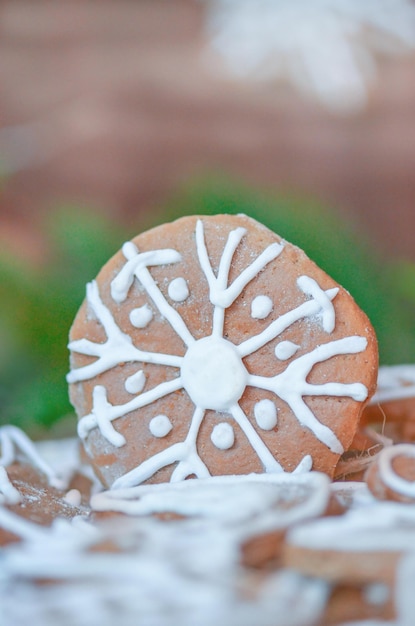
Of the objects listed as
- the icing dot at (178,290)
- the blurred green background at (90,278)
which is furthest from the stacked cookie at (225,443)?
the blurred green background at (90,278)

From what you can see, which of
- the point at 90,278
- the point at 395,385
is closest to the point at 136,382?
the point at 395,385

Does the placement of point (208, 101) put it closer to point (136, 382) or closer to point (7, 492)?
point (136, 382)

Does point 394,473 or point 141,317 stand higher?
point 141,317

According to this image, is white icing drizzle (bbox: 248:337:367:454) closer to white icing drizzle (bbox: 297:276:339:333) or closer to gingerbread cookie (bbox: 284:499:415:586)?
white icing drizzle (bbox: 297:276:339:333)

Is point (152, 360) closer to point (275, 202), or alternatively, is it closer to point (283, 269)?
point (283, 269)

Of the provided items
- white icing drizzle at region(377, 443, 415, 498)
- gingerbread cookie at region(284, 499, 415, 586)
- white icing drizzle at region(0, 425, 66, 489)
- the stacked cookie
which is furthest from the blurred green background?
gingerbread cookie at region(284, 499, 415, 586)

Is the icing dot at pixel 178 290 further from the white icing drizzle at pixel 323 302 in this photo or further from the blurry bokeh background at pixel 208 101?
the blurry bokeh background at pixel 208 101
